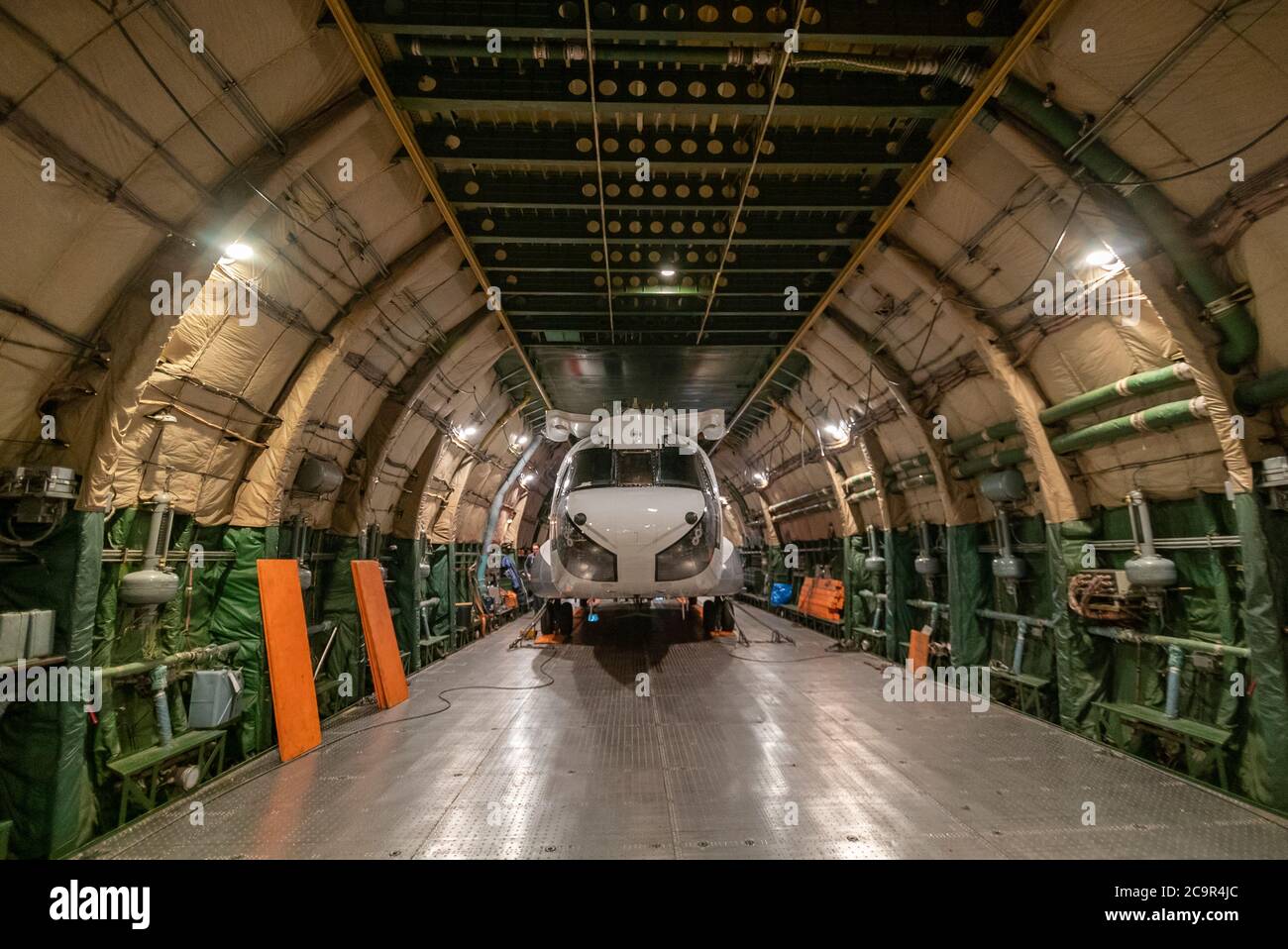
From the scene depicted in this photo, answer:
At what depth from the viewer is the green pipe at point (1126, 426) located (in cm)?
452

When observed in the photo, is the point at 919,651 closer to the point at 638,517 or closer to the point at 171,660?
the point at 638,517

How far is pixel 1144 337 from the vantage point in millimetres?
4832

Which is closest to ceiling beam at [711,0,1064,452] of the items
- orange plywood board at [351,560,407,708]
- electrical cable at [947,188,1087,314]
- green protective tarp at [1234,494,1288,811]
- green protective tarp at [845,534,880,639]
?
electrical cable at [947,188,1087,314]

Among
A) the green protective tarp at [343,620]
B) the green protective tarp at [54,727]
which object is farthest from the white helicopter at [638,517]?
the green protective tarp at [54,727]

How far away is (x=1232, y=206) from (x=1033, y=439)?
2.69 meters

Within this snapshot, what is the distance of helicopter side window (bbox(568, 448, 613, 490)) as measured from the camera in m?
8.21

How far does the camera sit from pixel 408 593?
29.3 feet

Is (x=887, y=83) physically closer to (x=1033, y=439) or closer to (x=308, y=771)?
(x=1033, y=439)

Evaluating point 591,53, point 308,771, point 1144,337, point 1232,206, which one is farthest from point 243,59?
point 1144,337

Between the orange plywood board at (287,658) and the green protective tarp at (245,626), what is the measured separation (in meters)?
0.12

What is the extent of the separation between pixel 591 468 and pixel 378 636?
3.85 m

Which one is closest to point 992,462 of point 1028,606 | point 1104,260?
point 1028,606

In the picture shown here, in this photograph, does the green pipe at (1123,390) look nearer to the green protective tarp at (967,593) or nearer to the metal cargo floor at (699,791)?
the green protective tarp at (967,593)

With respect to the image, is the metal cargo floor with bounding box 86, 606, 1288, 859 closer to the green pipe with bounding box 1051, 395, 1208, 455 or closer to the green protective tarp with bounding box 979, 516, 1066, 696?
the green protective tarp with bounding box 979, 516, 1066, 696
